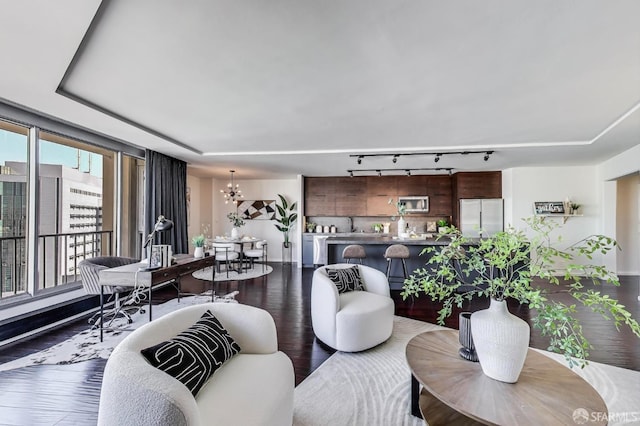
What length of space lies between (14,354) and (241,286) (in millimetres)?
3087

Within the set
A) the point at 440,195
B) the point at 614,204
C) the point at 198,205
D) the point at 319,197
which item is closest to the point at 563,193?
the point at 614,204

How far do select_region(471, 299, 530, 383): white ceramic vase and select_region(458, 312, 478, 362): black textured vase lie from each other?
18 cm

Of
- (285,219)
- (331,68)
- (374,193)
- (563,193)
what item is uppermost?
(331,68)

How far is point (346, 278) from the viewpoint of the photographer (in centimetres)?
337

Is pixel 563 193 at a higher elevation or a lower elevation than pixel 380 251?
higher

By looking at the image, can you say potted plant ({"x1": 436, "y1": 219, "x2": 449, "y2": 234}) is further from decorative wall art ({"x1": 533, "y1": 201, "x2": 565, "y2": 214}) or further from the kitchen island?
decorative wall art ({"x1": 533, "y1": 201, "x2": 565, "y2": 214})

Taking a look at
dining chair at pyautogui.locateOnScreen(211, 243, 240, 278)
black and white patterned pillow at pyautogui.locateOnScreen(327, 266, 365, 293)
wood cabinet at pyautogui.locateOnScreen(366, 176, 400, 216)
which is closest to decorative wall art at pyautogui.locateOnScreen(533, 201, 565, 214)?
wood cabinet at pyautogui.locateOnScreen(366, 176, 400, 216)

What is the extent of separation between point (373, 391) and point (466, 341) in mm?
858

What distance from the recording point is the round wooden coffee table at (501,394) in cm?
134

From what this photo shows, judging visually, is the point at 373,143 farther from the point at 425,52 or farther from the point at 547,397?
the point at 547,397

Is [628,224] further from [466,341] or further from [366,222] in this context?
[466,341]

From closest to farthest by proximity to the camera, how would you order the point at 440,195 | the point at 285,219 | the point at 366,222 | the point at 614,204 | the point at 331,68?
the point at 331,68 → the point at 614,204 → the point at 440,195 → the point at 285,219 → the point at 366,222

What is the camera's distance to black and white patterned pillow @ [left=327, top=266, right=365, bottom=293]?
3.29 metres

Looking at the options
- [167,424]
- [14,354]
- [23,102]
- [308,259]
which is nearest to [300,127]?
[23,102]
